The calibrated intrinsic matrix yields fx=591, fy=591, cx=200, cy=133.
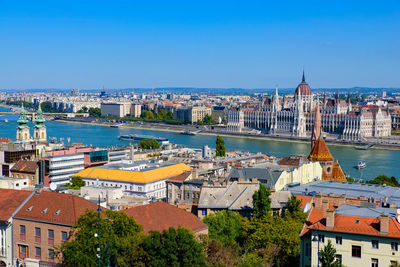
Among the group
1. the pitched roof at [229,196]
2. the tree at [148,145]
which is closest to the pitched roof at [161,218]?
the pitched roof at [229,196]

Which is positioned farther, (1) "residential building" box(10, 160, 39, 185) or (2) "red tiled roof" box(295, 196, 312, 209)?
(1) "residential building" box(10, 160, 39, 185)

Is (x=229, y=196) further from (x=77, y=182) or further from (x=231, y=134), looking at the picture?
(x=231, y=134)

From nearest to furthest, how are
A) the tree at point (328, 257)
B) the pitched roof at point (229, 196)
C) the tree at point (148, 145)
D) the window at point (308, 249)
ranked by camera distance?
1. the tree at point (328, 257)
2. the window at point (308, 249)
3. the pitched roof at point (229, 196)
4. the tree at point (148, 145)

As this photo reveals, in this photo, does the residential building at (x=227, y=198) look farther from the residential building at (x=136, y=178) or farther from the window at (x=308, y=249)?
the residential building at (x=136, y=178)

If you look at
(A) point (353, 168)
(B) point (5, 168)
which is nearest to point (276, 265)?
(B) point (5, 168)

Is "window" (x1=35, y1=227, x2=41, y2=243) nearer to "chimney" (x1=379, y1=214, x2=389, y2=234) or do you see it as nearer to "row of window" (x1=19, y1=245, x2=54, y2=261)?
"row of window" (x1=19, y1=245, x2=54, y2=261)

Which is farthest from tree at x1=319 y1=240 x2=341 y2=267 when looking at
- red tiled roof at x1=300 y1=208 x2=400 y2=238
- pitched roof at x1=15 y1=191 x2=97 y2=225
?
pitched roof at x1=15 y1=191 x2=97 y2=225

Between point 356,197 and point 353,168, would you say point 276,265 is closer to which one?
point 356,197
